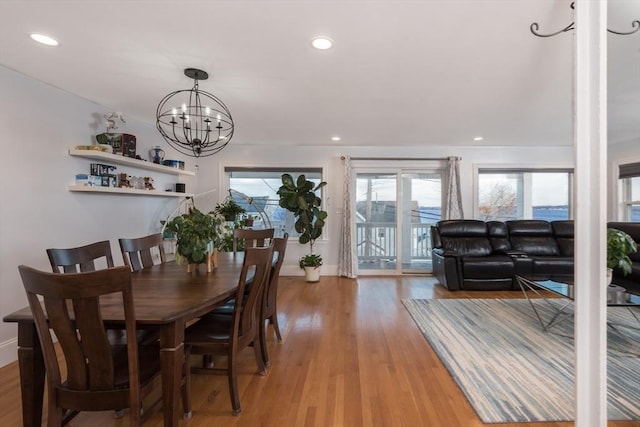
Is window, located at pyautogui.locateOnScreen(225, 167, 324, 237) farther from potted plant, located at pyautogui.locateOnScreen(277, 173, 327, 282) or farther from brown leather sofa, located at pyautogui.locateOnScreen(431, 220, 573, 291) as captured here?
brown leather sofa, located at pyautogui.locateOnScreen(431, 220, 573, 291)

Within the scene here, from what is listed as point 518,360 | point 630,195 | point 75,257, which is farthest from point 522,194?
point 75,257

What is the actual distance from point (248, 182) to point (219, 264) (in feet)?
10.4

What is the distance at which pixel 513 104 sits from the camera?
319 cm

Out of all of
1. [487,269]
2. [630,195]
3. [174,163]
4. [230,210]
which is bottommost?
[487,269]

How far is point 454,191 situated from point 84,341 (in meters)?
5.44

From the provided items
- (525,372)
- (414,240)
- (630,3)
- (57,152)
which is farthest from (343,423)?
(414,240)

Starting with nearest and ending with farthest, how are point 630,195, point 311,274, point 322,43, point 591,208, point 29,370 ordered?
point 591,208
point 29,370
point 322,43
point 630,195
point 311,274

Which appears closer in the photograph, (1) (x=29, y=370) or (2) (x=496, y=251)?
(1) (x=29, y=370)

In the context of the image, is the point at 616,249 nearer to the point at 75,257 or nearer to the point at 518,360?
the point at 518,360

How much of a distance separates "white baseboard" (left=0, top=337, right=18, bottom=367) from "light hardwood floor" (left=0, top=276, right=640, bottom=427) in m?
0.11

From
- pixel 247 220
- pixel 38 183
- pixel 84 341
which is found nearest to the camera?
pixel 84 341

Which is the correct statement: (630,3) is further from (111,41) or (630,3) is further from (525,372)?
(111,41)

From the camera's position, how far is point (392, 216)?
18.0ft

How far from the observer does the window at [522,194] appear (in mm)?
5449
